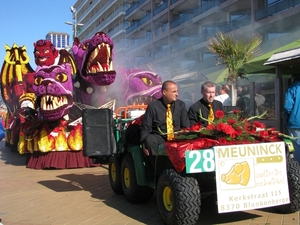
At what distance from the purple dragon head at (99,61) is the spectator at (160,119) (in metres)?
5.01

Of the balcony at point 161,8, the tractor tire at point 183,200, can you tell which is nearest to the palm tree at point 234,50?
the tractor tire at point 183,200

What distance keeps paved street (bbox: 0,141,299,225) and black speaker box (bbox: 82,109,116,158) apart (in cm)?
83

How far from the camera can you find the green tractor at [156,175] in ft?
13.1

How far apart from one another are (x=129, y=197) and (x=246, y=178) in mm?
2126

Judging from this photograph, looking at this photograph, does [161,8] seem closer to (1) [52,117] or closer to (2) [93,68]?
(2) [93,68]

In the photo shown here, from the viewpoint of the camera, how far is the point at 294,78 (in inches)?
236

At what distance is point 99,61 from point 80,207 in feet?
16.6

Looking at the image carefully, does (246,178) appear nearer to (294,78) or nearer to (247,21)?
(294,78)

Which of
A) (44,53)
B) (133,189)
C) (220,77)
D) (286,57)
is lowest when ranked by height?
(133,189)

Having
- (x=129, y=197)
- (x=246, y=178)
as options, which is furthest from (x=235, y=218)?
(x=129, y=197)

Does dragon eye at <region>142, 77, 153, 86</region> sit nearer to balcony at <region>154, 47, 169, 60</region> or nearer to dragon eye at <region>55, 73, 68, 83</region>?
dragon eye at <region>55, 73, 68, 83</region>

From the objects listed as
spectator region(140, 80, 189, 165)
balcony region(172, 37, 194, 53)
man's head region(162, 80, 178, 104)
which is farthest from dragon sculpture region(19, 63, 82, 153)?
balcony region(172, 37, 194, 53)

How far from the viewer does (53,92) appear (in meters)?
9.13

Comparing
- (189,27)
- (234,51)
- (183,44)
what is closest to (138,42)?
(183,44)
